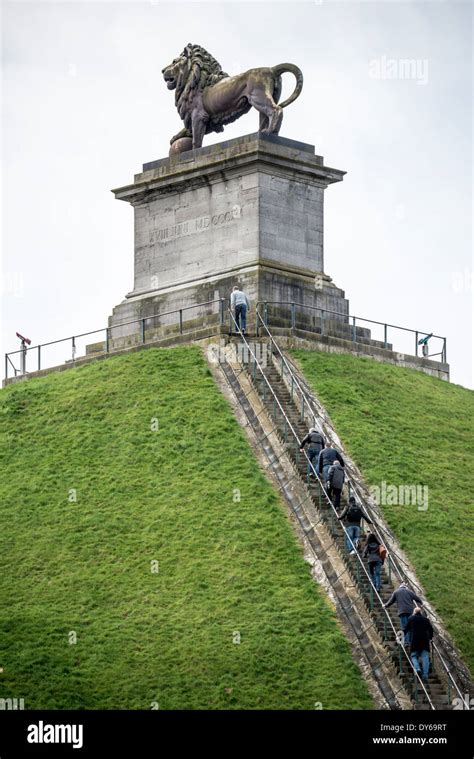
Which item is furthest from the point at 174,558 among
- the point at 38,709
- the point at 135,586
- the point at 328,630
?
the point at 38,709

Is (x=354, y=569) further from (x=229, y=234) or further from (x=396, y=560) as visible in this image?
(x=229, y=234)

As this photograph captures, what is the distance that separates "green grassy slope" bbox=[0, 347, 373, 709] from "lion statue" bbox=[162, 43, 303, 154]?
8.27 m

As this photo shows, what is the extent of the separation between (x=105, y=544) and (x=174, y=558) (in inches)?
75.6

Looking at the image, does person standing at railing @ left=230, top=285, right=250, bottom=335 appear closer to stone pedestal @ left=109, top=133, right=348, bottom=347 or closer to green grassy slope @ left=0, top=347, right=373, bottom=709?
green grassy slope @ left=0, top=347, right=373, bottom=709

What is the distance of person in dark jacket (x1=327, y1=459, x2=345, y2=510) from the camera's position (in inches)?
1805

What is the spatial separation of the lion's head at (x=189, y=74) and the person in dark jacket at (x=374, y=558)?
2172cm

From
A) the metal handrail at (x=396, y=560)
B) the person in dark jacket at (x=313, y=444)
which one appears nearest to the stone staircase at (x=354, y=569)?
the metal handrail at (x=396, y=560)

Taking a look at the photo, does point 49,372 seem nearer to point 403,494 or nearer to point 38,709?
point 403,494

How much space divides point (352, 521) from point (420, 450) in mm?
7578

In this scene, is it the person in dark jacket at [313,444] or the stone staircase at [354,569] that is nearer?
the stone staircase at [354,569]

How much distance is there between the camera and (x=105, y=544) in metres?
46.2

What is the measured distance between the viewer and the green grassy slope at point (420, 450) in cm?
4497

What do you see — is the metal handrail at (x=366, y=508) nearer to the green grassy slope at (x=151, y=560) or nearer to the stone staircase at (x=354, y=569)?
the stone staircase at (x=354, y=569)

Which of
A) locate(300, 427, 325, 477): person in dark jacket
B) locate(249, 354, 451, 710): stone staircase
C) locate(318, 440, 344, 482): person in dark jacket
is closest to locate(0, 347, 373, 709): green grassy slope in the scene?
locate(249, 354, 451, 710): stone staircase
